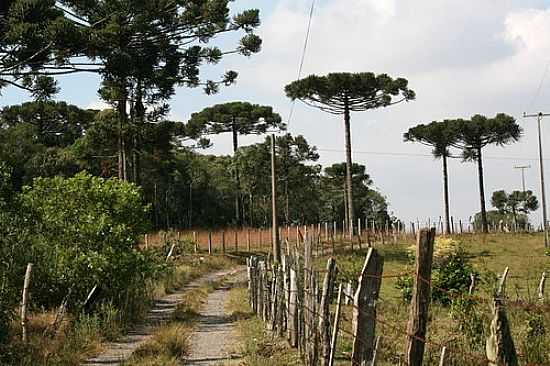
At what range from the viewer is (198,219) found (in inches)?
2144

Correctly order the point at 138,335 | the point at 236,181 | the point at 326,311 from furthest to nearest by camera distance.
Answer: the point at 236,181 < the point at 138,335 < the point at 326,311

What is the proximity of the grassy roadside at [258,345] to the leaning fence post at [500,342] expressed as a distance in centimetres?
414

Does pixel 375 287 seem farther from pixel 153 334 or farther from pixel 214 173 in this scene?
pixel 214 173

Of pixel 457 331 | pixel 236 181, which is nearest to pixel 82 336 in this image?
pixel 457 331

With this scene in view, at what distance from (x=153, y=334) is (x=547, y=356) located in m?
8.33

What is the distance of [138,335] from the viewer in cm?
1527

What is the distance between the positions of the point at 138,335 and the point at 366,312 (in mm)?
9318

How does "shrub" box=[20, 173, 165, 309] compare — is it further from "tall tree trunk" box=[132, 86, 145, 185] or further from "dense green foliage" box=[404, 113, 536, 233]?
"dense green foliage" box=[404, 113, 536, 233]

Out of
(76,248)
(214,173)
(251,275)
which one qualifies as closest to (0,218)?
(76,248)

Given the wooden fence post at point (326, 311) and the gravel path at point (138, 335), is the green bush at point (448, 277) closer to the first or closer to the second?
the gravel path at point (138, 335)

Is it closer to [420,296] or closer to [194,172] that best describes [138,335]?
[420,296]

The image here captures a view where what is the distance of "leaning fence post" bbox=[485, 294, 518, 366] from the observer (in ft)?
21.0

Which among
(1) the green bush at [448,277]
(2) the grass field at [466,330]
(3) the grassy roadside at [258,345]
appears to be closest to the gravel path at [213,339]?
(3) the grassy roadside at [258,345]

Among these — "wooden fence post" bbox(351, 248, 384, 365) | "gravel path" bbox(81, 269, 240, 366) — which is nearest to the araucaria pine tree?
"gravel path" bbox(81, 269, 240, 366)
